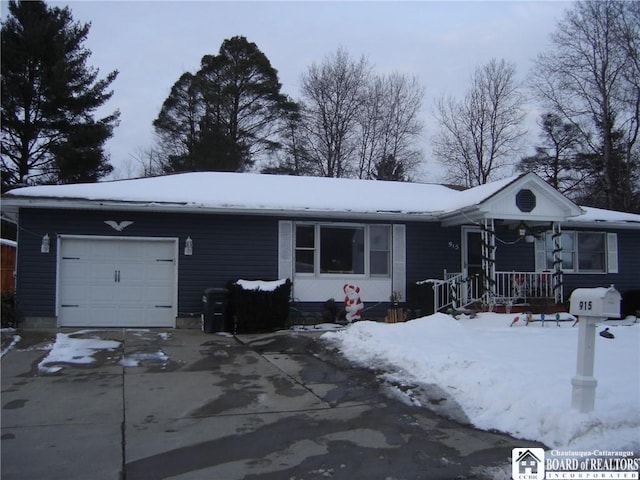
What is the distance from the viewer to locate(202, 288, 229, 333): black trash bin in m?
12.5

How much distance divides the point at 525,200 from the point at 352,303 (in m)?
5.11

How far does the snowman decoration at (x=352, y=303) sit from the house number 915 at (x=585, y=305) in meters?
8.24

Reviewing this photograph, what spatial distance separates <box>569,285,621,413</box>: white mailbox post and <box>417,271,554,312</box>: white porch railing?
320 inches

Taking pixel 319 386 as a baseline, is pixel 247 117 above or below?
above

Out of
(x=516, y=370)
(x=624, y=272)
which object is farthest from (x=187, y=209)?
(x=624, y=272)

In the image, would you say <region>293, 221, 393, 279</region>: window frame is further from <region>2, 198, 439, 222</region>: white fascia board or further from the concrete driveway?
the concrete driveway

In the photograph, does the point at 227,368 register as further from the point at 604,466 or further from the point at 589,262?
the point at 589,262

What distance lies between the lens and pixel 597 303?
542 centimetres

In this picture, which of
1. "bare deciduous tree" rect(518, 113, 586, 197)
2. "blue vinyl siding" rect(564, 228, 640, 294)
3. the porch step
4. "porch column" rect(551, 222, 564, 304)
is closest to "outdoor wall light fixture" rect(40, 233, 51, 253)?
the porch step

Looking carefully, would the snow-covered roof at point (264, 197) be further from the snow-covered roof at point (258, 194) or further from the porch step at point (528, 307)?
the porch step at point (528, 307)

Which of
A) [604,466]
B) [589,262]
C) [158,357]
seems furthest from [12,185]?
[604,466]

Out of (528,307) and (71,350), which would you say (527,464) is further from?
(528,307)

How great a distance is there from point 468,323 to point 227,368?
595 centimetres

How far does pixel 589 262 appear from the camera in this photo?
1686cm
